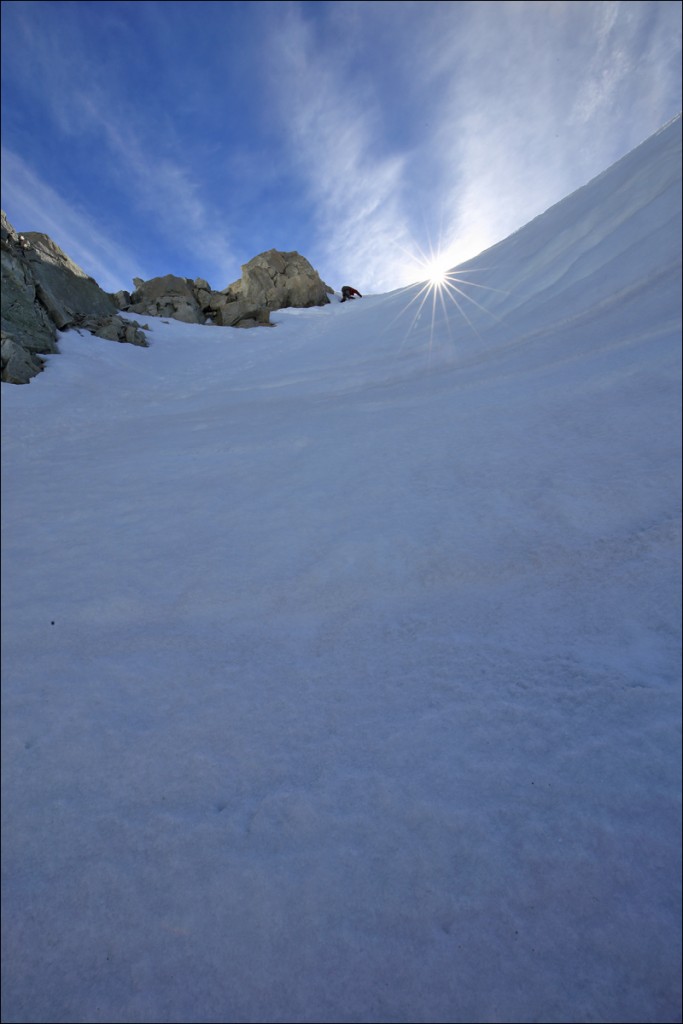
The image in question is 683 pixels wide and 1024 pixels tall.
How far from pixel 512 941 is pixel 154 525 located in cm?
286

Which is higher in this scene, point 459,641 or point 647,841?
point 459,641

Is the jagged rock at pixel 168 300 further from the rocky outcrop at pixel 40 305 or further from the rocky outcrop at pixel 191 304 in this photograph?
the rocky outcrop at pixel 40 305

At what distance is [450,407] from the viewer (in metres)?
3.72

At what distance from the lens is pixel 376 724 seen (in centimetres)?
154

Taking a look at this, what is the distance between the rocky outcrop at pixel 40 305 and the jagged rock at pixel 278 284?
770cm

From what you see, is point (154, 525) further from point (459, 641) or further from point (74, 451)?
point (74, 451)

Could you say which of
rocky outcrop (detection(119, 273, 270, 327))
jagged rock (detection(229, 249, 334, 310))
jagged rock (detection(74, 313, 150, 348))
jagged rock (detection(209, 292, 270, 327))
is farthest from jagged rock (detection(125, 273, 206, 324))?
jagged rock (detection(74, 313, 150, 348))

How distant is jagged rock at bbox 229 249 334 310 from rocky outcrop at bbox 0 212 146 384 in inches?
303

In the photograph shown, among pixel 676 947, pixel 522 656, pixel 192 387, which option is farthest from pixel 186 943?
pixel 192 387

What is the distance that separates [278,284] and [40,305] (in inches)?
496

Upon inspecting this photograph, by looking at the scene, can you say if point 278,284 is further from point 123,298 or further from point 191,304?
point 123,298

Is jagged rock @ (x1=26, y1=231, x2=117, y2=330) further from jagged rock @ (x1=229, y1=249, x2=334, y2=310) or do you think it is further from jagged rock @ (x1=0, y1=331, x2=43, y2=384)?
jagged rock @ (x1=229, y1=249, x2=334, y2=310)

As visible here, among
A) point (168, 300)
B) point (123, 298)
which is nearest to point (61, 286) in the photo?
point (168, 300)

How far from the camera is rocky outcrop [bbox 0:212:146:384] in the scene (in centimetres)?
804
